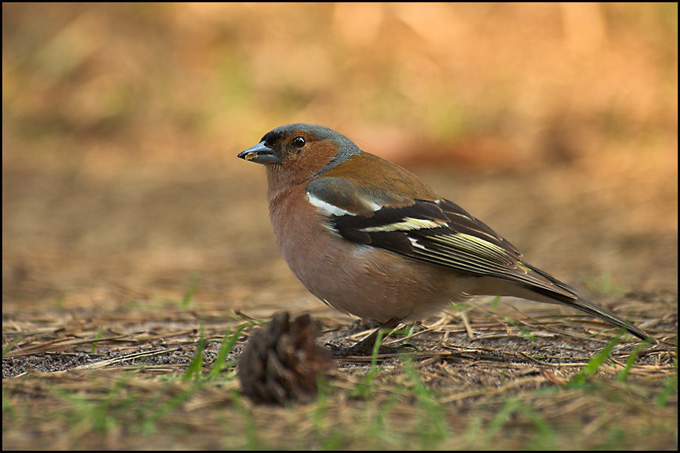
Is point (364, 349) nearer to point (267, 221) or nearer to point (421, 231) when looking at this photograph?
point (421, 231)

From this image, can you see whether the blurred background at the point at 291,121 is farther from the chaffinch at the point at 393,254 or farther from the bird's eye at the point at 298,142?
the chaffinch at the point at 393,254

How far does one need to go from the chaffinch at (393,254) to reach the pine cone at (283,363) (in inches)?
37.2

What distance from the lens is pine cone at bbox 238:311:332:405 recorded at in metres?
2.51

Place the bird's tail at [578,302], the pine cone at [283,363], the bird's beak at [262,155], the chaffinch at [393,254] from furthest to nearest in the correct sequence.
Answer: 1. the bird's beak at [262,155]
2. the chaffinch at [393,254]
3. the bird's tail at [578,302]
4. the pine cone at [283,363]

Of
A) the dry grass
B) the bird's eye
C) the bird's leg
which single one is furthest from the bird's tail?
the bird's eye

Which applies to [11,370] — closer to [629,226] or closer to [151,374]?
[151,374]

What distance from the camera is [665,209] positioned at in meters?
7.51

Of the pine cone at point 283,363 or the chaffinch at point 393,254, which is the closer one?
the pine cone at point 283,363

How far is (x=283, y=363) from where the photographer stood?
256 centimetres

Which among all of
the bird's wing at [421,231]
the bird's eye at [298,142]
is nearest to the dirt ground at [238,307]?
the bird's wing at [421,231]

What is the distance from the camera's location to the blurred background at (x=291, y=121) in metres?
6.73

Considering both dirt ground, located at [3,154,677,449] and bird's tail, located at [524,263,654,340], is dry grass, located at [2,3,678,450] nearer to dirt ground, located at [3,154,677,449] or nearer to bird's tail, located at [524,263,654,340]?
dirt ground, located at [3,154,677,449]

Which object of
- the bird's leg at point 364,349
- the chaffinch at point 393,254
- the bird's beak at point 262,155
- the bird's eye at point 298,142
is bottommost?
the bird's leg at point 364,349

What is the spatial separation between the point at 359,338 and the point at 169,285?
2.42 metres
